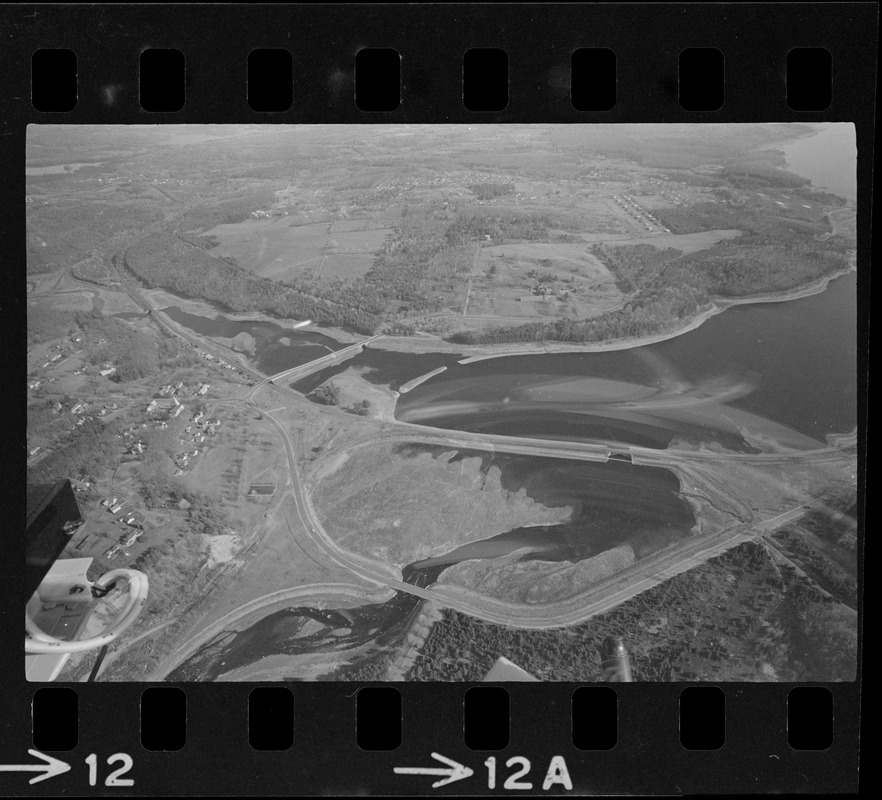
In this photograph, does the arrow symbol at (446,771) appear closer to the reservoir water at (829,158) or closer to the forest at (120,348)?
the forest at (120,348)

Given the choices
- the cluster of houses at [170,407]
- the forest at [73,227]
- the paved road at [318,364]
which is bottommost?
the cluster of houses at [170,407]

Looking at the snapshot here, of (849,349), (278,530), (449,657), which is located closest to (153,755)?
(278,530)

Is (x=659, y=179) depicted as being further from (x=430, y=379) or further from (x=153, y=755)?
(x=153, y=755)

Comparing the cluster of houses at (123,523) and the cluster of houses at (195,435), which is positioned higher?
the cluster of houses at (195,435)

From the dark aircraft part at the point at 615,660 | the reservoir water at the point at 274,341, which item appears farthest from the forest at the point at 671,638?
the reservoir water at the point at 274,341

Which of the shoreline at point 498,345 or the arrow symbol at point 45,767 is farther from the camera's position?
the shoreline at point 498,345

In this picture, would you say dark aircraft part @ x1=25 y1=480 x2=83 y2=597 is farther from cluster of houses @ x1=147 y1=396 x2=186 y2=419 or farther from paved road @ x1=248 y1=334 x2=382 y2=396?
paved road @ x1=248 y1=334 x2=382 y2=396
